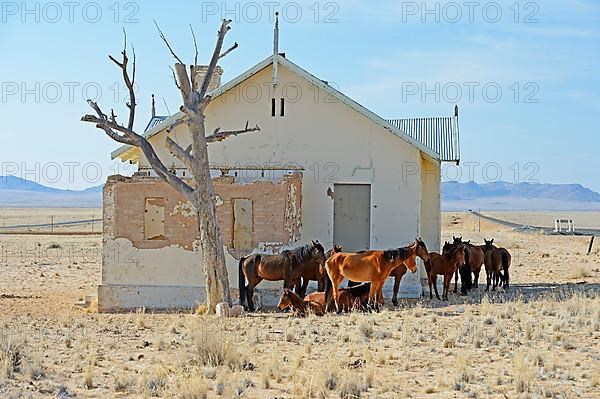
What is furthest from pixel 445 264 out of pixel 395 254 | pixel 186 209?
pixel 186 209

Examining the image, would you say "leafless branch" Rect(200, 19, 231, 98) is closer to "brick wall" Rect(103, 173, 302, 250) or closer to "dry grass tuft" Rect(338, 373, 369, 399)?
"brick wall" Rect(103, 173, 302, 250)

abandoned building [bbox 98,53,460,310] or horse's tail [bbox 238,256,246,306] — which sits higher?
abandoned building [bbox 98,53,460,310]

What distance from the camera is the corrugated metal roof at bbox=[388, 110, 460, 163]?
25.1 metres

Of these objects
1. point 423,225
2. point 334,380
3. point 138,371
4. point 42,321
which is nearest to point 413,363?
point 334,380

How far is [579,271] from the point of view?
88.4ft

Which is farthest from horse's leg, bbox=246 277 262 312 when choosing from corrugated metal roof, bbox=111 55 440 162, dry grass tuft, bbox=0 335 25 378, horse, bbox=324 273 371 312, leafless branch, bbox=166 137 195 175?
dry grass tuft, bbox=0 335 25 378

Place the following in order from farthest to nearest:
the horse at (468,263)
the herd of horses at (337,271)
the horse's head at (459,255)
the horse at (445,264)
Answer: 1. the horse at (468,263)
2. the horse's head at (459,255)
3. the horse at (445,264)
4. the herd of horses at (337,271)

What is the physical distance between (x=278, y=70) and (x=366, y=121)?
7.96 feet

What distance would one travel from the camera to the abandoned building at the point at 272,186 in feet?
63.9

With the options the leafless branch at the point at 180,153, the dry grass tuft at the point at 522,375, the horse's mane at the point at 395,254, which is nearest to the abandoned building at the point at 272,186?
the leafless branch at the point at 180,153

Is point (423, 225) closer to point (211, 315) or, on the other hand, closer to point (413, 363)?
point (211, 315)

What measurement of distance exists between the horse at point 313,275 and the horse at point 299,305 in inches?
52.7

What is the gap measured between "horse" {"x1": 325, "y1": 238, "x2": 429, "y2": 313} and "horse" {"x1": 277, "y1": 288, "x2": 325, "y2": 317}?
48cm

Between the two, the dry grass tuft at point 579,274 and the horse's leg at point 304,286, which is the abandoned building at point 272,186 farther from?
the dry grass tuft at point 579,274
